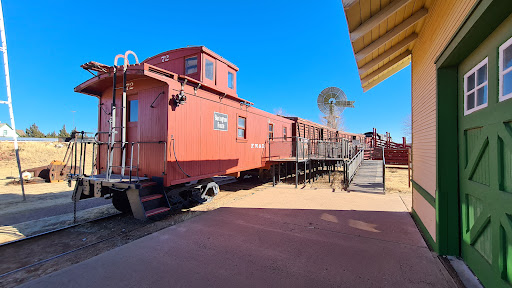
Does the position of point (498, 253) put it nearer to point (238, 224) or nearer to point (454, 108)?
point (454, 108)

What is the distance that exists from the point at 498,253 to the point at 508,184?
0.63m

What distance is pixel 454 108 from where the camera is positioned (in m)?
3.00

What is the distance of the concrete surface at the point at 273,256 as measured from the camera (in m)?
2.62

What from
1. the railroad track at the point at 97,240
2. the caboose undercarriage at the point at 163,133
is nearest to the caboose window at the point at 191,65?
the caboose undercarriage at the point at 163,133

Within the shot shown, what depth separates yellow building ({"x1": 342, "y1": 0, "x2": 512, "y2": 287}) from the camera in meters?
1.96

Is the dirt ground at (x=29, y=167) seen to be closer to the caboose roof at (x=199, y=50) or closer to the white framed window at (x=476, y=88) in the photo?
the caboose roof at (x=199, y=50)

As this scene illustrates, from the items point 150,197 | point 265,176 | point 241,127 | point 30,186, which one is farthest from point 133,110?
point 30,186

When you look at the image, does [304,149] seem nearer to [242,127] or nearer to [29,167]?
[242,127]

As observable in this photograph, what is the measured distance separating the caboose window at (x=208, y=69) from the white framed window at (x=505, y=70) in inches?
261

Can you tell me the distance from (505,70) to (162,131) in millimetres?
5520

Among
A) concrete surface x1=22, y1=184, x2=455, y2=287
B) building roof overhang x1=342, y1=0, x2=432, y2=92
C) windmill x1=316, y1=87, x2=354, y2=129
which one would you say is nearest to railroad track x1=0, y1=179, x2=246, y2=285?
concrete surface x1=22, y1=184, x2=455, y2=287

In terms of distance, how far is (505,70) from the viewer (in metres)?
1.92

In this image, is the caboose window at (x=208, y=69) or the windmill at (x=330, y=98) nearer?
the caboose window at (x=208, y=69)

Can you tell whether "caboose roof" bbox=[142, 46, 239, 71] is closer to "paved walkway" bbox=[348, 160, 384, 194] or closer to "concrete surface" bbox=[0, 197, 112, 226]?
"concrete surface" bbox=[0, 197, 112, 226]
